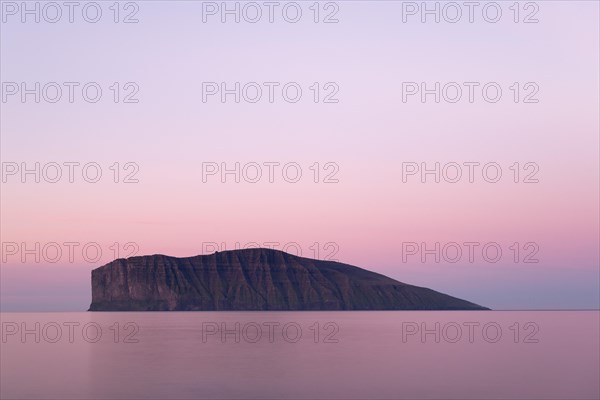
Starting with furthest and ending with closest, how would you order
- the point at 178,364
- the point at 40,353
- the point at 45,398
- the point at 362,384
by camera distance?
1. the point at 40,353
2. the point at 178,364
3. the point at 362,384
4. the point at 45,398

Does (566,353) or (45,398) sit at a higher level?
(45,398)

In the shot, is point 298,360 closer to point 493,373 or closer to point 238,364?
point 238,364

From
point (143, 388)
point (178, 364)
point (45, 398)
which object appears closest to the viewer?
point (45, 398)

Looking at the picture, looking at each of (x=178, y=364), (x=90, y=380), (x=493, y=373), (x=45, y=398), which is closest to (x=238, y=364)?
(x=178, y=364)

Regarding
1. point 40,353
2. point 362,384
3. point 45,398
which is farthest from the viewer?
point 40,353

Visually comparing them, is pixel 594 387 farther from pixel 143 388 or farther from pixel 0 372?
pixel 0 372

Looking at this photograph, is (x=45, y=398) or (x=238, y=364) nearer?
(x=45, y=398)

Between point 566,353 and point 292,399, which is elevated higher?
point 292,399

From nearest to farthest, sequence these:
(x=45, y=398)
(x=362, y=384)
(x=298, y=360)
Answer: (x=45, y=398) → (x=362, y=384) → (x=298, y=360)

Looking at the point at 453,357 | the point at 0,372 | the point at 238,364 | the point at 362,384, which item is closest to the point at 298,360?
the point at 238,364
